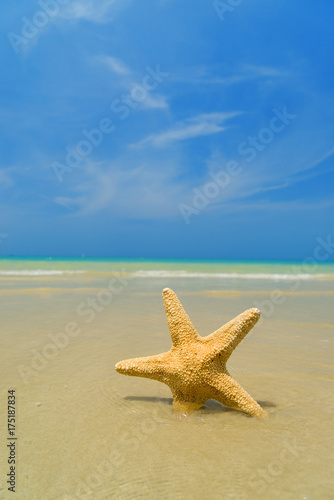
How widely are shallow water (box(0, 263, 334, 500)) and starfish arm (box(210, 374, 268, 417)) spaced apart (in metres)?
0.09

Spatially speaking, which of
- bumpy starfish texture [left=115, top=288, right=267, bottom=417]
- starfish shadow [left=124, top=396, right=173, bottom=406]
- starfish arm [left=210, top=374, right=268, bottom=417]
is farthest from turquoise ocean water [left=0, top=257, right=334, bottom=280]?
starfish arm [left=210, top=374, right=268, bottom=417]

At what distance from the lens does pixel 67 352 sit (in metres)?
4.63

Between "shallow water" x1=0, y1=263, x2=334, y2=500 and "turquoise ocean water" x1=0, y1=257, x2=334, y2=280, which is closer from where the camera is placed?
"shallow water" x1=0, y1=263, x2=334, y2=500

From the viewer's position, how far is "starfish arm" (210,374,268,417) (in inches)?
115

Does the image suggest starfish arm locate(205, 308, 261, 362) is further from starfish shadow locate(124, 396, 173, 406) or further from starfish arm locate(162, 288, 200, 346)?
starfish shadow locate(124, 396, 173, 406)

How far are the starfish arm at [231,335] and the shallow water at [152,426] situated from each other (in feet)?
1.69

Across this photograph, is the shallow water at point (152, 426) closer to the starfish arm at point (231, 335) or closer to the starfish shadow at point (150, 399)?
the starfish shadow at point (150, 399)

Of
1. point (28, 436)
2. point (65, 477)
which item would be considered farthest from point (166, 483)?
point (28, 436)

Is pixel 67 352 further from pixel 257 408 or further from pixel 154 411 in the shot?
pixel 257 408

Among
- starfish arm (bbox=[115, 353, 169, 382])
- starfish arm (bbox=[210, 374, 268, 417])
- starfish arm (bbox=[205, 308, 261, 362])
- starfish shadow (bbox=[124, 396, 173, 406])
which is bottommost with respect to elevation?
starfish shadow (bbox=[124, 396, 173, 406])

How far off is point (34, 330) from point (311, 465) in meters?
4.45

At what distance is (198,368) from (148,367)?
44cm

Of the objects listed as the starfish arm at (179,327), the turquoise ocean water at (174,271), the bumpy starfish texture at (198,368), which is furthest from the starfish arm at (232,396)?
the turquoise ocean water at (174,271)

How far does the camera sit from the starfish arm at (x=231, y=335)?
3080 millimetres
